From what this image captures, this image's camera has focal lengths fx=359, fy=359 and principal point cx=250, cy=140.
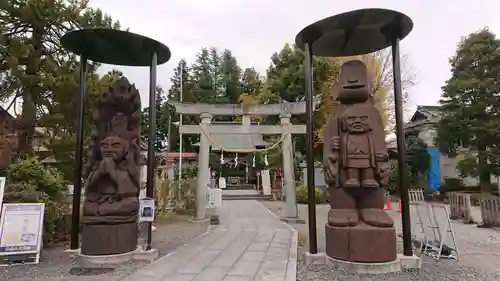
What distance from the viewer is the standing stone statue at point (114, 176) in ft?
19.5

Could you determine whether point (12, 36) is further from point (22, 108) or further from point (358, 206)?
point (358, 206)

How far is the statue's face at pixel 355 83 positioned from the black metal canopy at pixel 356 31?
0.60m

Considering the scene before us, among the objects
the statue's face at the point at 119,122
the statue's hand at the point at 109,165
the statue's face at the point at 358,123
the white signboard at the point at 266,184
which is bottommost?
the white signboard at the point at 266,184

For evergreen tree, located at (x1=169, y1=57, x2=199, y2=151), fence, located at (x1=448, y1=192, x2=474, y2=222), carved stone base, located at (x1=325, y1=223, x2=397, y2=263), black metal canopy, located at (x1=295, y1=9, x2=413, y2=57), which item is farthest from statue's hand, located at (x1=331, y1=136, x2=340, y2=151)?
evergreen tree, located at (x1=169, y1=57, x2=199, y2=151)

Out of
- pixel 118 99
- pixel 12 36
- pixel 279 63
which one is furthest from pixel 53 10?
pixel 279 63

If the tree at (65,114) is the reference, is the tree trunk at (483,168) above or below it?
below

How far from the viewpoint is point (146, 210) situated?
627cm

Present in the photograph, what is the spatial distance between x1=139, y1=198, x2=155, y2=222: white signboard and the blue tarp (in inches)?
831

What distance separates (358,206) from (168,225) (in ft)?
24.4

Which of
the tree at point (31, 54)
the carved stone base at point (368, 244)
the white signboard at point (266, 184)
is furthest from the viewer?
the white signboard at point (266, 184)

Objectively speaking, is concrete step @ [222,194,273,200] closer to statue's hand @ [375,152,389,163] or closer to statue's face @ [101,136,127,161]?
statue's face @ [101,136,127,161]

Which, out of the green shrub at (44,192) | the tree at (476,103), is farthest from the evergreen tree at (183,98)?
the green shrub at (44,192)

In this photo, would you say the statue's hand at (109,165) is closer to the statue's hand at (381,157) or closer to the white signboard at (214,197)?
the statue's hand at (381,157)

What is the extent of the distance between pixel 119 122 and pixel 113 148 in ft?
1.97
